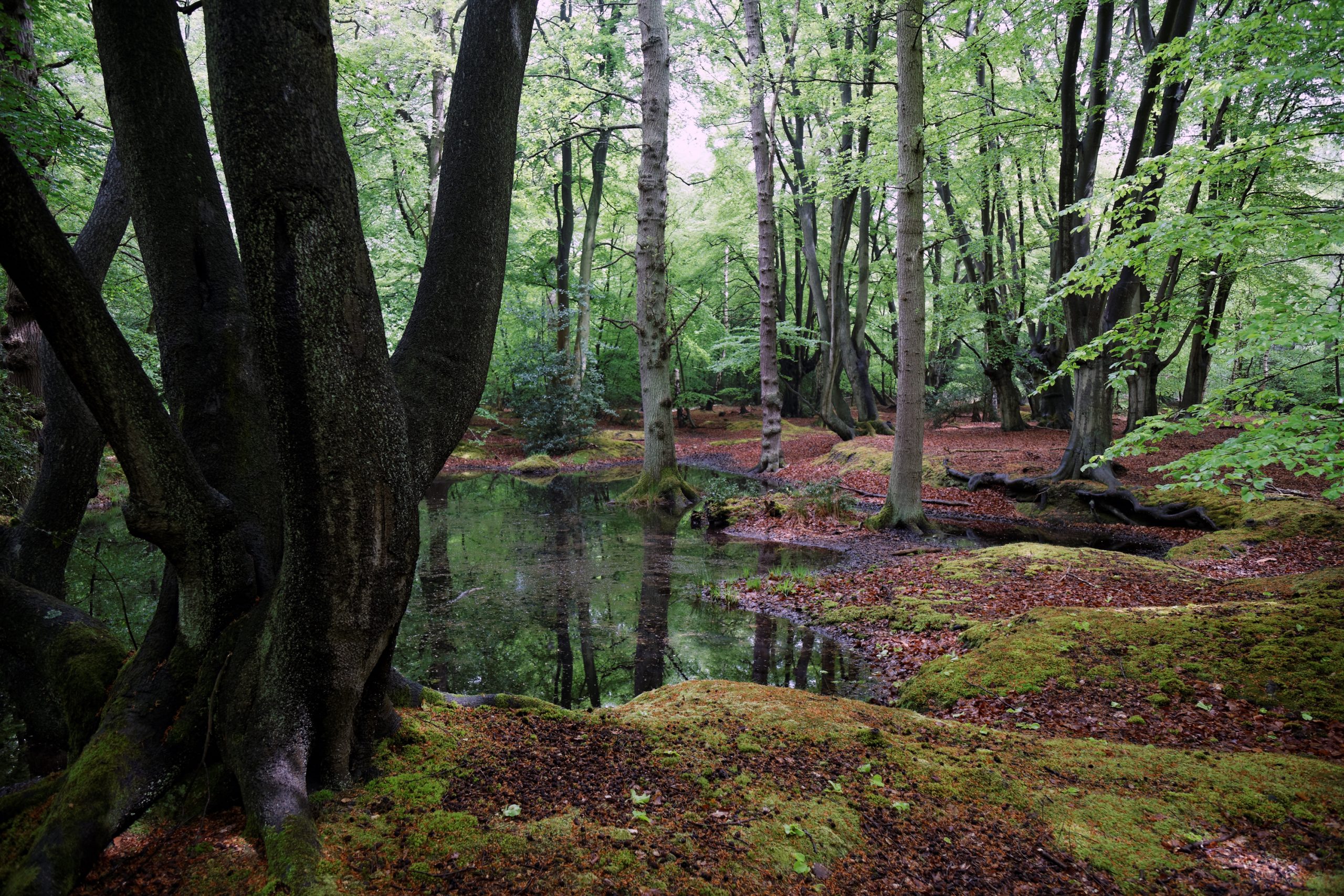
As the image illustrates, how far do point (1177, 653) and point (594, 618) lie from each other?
488 cm

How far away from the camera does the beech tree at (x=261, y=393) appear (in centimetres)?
205

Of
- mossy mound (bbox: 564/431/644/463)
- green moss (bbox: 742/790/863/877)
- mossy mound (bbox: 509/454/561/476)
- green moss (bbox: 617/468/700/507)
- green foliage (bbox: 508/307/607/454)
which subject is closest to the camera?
green moss (bbox: 742/790/863/877)

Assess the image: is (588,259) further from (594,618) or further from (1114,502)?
(594,618)

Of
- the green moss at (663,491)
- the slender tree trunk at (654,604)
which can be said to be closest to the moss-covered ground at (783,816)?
the slender tree trunk at (654,604)

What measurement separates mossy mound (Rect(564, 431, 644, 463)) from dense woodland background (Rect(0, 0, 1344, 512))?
823 mm

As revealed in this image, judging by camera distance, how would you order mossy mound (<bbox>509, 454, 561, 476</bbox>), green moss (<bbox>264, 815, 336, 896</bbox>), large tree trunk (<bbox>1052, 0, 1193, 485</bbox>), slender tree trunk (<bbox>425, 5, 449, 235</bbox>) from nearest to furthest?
green moss (<bbox>264, 815, 336, 896</bbox>), large tree trunk (<bbox>1052, 0, 1193, 485</bbox>), slender tree trunk (<bbox>425, 5, 449, 235</bbox>), mossy mound (<bbox>509, 454, 561, 476</bbox>)

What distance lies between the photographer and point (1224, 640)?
4320 millimetres

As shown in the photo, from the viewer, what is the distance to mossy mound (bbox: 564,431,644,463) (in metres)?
22.6

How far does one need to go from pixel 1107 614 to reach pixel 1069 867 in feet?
10.7

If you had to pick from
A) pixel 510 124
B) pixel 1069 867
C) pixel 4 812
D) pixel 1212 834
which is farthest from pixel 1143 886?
pixel 4 812

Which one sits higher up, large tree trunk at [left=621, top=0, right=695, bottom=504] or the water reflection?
large tree trunk at [left=621, top=0, right=695, bottom=504]

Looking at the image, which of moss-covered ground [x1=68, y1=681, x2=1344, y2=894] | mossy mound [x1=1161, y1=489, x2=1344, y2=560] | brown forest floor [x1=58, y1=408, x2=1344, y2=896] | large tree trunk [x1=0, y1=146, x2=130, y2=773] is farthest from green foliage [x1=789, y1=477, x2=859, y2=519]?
large tree trunk [x1=0, y1=146, x2=130, y2=773]

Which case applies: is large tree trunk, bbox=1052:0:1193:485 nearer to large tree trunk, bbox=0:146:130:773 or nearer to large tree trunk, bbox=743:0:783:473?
large tree trunk, bbox=743:0:783:473

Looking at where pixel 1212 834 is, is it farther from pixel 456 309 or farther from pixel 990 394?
pixel 990 394
